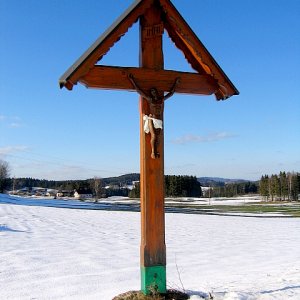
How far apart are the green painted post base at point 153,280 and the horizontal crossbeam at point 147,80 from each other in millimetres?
2360

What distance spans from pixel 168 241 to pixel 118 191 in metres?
146

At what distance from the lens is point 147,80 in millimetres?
5438

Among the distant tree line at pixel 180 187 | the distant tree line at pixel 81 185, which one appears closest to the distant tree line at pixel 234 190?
the distant tree line at pixel 180 187

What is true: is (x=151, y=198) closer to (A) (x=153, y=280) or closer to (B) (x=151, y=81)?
(A) (x=153, y=280)

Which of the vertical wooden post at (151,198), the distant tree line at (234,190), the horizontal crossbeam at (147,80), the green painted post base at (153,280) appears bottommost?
the green painted post base at (153,280)

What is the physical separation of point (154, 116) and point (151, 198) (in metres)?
1.09

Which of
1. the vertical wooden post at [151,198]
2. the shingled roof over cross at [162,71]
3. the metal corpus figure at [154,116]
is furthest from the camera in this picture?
the metal corpus figure at [154,116]

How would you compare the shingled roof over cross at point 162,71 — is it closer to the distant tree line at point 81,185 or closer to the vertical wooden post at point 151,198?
the vertical wooden post at point 151,198

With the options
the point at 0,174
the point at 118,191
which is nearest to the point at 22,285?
the point at 0,174

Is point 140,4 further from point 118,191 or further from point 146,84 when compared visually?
point 118,191

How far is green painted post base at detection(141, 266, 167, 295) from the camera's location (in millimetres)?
5070

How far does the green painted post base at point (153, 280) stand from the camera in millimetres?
5070

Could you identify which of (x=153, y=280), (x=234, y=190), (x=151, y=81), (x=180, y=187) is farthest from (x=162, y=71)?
(x=234, y=190)

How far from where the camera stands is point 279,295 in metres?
5.22
